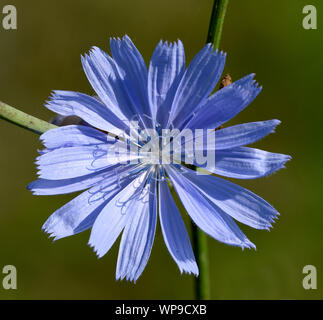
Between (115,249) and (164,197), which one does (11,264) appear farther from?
(164,197)

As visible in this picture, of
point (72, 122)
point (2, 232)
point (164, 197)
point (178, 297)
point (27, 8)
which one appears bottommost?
point (178, 297)

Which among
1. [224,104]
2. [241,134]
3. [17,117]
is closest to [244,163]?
[241,134]

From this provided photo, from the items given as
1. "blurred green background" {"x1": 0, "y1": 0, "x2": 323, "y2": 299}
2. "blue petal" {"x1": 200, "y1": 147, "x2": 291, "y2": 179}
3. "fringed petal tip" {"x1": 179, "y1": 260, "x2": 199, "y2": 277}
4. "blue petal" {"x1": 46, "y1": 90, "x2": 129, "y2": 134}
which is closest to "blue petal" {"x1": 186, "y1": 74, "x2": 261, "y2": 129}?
"blue petal" {"x1": 200, "y1": 147, "x2": 291, "y2": 179}

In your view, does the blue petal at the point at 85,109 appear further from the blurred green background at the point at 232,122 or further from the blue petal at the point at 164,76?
the blurred green background at the point at 232,122

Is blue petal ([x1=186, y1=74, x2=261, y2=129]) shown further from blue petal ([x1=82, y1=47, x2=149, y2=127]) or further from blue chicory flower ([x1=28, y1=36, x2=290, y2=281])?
blue petal ([x1=82, y1=47, x2=149, y2=127])

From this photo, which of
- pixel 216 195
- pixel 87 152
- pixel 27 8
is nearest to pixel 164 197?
pixel 216 195

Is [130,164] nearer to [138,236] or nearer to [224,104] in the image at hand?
[138,236]

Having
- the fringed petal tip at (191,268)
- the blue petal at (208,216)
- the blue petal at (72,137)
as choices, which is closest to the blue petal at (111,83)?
the blue petal at (72,137)

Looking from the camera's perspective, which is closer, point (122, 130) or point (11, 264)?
point (122, 130)
